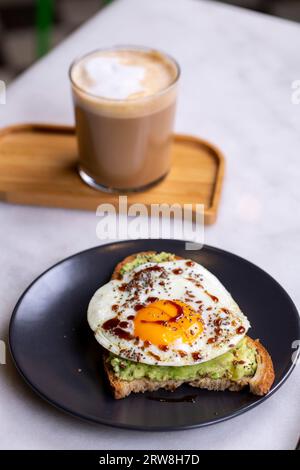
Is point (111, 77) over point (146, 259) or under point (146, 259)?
over

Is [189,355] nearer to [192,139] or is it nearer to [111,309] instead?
[111,309]

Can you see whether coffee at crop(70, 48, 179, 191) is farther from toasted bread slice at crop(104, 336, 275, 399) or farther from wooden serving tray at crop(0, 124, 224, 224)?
toasted bread slice at crop(104, 336, 275, 399)

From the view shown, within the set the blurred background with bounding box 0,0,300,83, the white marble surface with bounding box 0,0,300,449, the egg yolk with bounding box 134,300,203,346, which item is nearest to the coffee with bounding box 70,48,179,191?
the white marble surface with bounding box 0,0,300,449
